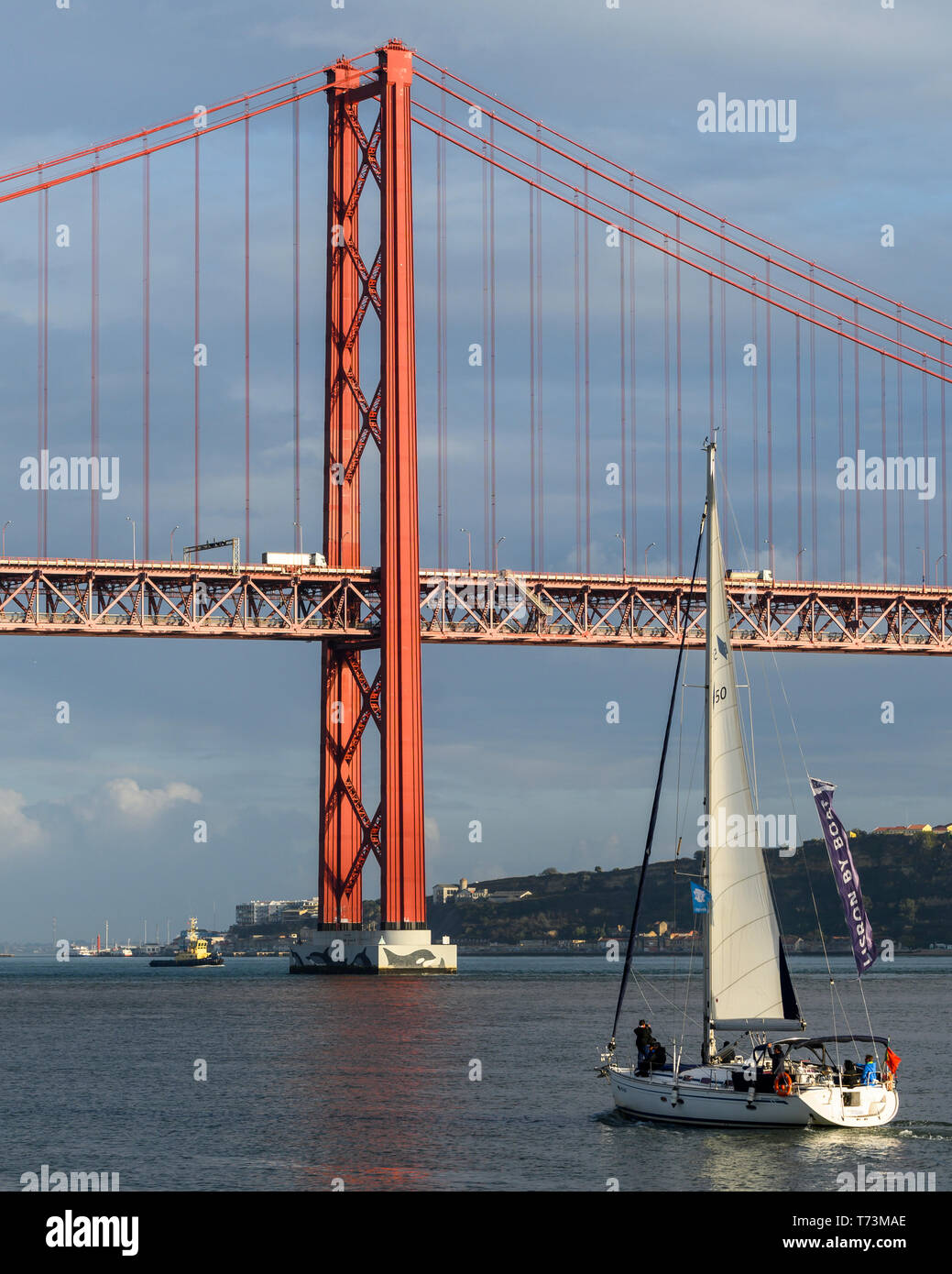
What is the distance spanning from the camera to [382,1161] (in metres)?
35.4

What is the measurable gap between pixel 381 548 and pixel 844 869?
2078 inches

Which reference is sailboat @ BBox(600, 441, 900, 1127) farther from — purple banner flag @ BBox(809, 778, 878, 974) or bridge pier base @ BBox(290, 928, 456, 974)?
bridge pier base @ BBox(290, 928, 456, 974)

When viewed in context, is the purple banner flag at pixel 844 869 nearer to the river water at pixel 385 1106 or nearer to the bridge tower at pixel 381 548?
the river water at pixel 385 1106

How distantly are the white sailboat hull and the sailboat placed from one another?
2 centimetres

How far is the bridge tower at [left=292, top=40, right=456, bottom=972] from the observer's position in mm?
86875

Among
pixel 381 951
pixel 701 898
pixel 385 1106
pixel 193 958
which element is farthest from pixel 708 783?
pixel 193 958

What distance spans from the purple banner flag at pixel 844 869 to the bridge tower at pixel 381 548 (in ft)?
162

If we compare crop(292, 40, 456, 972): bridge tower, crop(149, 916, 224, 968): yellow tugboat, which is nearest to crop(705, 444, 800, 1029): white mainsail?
crop(292, 40, 456, 972): bridge tower

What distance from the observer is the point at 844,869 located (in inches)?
1476

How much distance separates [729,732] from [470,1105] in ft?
34.2

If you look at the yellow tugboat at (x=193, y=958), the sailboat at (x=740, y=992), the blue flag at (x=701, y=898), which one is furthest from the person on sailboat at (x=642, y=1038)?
the yellow tugboat at (x=193, y=958)
